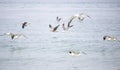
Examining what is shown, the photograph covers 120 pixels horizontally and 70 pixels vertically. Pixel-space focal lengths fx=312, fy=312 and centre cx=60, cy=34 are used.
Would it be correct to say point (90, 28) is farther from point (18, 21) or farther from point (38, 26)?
point (18, 21)

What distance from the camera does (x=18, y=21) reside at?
16406mm

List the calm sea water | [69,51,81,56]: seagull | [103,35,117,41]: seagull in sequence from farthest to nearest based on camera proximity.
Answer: [103,35,117,41]: seagull, [69,51,81,56]: seagull, the calm sea water

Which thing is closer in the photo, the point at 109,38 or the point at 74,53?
the point at 74,53

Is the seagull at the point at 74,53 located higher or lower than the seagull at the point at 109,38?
lower

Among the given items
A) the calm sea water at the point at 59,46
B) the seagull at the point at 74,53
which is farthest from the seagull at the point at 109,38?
the seagull at the point at 74,53

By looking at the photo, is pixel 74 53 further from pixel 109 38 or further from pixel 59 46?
pixel 109 38

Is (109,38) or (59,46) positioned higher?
(109,38)

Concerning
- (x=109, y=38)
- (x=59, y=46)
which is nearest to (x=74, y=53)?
(x=59, y=46)

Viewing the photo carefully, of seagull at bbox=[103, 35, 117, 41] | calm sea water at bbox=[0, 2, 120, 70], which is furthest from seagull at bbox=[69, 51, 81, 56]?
seagull at bbox=[103, 35, 117, 41]

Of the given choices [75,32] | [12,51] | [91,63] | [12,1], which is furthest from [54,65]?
[12,1]

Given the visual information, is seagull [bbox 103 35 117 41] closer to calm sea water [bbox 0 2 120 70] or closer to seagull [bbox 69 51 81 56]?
calm sea water [bbox 0 2 120 70]

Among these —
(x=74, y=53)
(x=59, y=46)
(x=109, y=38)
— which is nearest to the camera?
(x=74, y=53)

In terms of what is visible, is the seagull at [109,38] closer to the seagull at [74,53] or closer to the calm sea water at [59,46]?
the calm sea water at [59,46]

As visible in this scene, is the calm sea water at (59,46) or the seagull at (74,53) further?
the seagull at (74,53)
